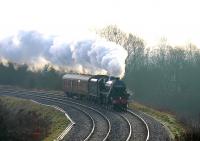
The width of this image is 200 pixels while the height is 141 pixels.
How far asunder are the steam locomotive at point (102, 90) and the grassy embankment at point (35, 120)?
437 cm

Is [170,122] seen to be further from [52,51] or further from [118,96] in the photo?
[52,51]

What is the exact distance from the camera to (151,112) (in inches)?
1453

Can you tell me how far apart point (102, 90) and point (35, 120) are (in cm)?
681

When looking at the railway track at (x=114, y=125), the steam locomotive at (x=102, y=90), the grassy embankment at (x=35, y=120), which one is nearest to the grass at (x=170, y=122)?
the railway track at (x=114, y=125)

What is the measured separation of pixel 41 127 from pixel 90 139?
8.00m

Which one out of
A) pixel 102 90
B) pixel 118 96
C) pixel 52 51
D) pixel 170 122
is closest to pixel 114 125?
pixel 170 122

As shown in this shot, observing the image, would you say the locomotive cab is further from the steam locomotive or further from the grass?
the grass

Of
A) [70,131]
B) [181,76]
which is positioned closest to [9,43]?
[70,131]

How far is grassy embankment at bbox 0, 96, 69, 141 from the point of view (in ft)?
94.5

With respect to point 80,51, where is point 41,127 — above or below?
below

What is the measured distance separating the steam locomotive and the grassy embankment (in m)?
4.37

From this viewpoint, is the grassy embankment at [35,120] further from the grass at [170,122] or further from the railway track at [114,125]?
the grass at [170,122]

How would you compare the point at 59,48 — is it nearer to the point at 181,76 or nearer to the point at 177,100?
the point at 177,100

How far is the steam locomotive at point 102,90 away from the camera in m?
35.9
